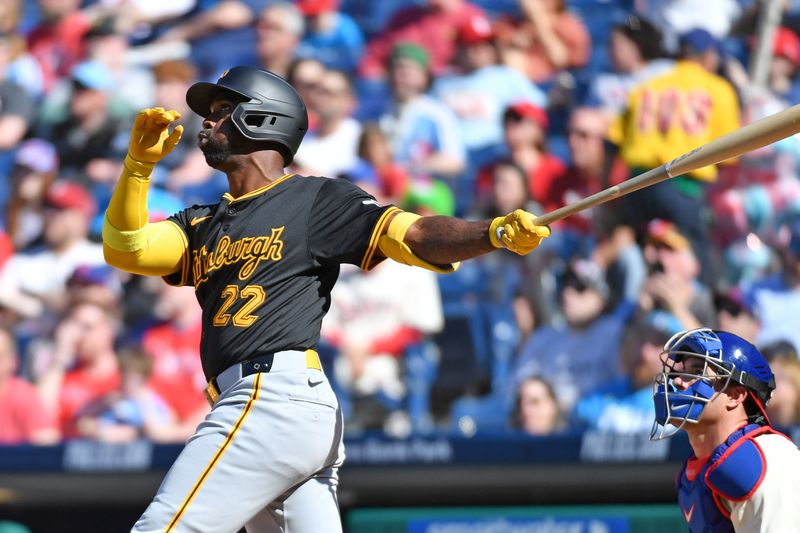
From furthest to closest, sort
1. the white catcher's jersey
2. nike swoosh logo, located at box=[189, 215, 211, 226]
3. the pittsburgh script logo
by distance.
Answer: nike swoosh logo, located at box=[189, 215, 211, 226] < the pittsburgh script logo < the white catcher's jersey

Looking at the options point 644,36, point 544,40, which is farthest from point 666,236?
point 544,40

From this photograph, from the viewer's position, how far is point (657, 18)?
732 centimetres

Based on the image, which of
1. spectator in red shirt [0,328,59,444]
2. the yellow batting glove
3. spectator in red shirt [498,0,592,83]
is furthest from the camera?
spectator in red shirt [498,0,592,83]

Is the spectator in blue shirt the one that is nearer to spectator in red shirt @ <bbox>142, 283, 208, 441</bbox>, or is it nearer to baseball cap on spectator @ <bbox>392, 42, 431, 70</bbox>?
baseball cap on spectator @ <bbox>392, 42, 431, 70</bbox>

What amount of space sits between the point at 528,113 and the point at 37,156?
3245mm

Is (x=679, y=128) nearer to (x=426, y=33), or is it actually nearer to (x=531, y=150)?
(x=531, y=150)

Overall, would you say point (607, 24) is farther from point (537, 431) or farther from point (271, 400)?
point (271, 400)

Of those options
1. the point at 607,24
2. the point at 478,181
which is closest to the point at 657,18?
the point at 607,24

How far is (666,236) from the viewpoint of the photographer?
6160 mm

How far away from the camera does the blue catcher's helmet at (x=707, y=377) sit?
288cm

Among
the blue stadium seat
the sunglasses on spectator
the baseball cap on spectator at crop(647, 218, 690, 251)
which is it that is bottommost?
the blue stadium seat

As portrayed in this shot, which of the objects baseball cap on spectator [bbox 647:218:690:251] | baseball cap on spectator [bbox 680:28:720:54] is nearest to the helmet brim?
baseball cap on spectator [bbox 647:218:690:251]

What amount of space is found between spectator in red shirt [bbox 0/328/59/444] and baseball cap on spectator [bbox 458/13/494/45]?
11.3 ft

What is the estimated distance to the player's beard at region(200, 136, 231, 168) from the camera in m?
3.32
